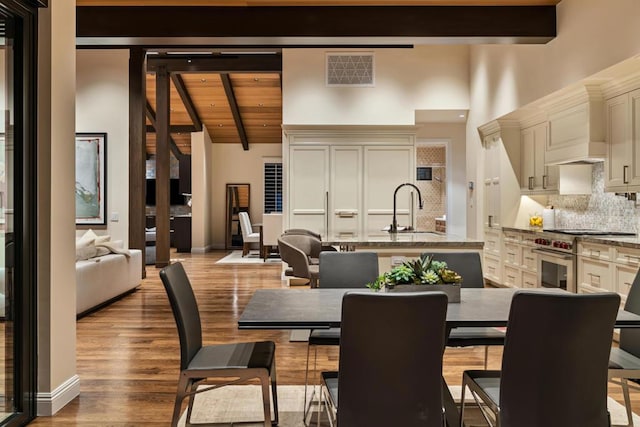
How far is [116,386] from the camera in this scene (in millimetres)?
3213

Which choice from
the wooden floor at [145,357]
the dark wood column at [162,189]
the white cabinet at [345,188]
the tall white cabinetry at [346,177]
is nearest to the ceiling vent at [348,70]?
the tall white cabinetry at [346,177]

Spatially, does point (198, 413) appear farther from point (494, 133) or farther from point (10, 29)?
point (494, 133)

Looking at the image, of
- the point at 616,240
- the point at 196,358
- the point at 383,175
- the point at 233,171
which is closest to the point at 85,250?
the point at 196,358

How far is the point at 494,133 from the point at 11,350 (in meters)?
6.15

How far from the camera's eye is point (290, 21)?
4738mm

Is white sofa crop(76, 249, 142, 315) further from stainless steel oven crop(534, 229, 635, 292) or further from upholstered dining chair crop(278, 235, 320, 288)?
stainless steel oven crop(534, 229, 635, 292)

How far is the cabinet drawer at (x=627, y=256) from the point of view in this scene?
3762mm

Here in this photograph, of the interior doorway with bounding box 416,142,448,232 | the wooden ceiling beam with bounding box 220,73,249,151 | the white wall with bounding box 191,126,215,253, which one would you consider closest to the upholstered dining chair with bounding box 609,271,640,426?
the interior doorway with bounding box 416,142,448,232

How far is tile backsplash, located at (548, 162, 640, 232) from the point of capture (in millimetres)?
4871

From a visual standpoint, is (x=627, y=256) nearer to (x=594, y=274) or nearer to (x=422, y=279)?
(x=594, y=274)

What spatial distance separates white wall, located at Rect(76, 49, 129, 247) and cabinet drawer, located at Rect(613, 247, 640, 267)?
6.31m

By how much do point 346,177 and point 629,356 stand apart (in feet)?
18.4

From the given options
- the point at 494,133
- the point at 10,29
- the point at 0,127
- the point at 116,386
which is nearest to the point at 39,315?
the point at 116,386

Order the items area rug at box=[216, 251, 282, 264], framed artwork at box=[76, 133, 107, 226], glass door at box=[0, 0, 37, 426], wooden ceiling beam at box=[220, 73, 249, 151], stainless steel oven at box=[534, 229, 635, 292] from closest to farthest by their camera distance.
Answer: glass door at box=[0, 0, 37, 426], stainless steel oven at box=[534, 229, 635, 292], framed artwork at box=[76, 133, 107, 226], area rug at box=[216, 251, 282, 264], wooden ceiling beam at box=[220, 73, 249, 151]
